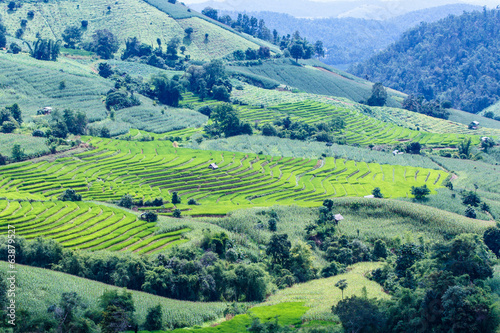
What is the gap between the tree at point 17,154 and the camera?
9268cm

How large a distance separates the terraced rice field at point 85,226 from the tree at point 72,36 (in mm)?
133481

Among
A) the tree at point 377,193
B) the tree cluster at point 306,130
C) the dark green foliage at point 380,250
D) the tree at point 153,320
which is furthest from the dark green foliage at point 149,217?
the tree cluster at point 306,130

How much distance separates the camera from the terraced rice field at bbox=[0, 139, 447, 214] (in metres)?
83.6

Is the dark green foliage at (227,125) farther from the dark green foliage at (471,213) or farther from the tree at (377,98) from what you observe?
the tree at (377,98)

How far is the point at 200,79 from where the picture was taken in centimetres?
16475

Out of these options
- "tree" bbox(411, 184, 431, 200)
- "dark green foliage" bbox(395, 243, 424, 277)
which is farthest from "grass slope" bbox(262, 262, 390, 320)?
"tree" bbox(411, 184, 431, 200)

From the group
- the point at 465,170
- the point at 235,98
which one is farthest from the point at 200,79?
the point at 465,170

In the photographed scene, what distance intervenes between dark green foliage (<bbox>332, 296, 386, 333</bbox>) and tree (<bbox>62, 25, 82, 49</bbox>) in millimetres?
170396

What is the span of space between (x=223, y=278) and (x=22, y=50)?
147 m

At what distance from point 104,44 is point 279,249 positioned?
481ft

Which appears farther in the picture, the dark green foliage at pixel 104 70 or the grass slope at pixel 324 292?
the dark green foliage at pixel 104 70

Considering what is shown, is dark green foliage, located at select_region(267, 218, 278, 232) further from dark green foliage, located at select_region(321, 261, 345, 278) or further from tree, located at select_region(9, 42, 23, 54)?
tree, located at select_region(9, 42, 23, 54)

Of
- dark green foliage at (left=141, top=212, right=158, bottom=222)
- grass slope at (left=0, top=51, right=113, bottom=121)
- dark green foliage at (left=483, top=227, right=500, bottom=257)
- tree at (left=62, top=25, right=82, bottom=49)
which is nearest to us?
dark green foliage at (left=141, top=212, right=158, bottom=222)

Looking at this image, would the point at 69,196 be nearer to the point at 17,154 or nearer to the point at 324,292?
the point at 17,154
